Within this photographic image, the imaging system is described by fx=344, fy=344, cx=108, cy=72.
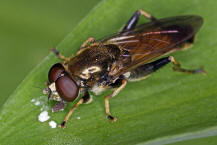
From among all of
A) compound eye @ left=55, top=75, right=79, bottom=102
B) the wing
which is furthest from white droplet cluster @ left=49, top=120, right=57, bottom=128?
the wing

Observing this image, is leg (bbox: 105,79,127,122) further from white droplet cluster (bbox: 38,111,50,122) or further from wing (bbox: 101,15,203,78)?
white droplet cluster (bbox: 38,111,50,122)

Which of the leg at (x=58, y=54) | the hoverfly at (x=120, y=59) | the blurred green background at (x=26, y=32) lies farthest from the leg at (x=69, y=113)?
the blurred green background at (x=26, y=32)

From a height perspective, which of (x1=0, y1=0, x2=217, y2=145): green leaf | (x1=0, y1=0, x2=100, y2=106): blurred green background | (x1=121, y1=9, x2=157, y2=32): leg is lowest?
(x1=0, y1=0, x2=217, y2=145): green leaf

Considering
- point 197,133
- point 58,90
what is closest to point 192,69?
point 197,133

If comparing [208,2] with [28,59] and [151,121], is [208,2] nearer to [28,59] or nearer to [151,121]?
[151,121]

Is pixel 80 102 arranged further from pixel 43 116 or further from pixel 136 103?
pixel 136 103

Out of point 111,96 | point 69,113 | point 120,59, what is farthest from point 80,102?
point 120,59
